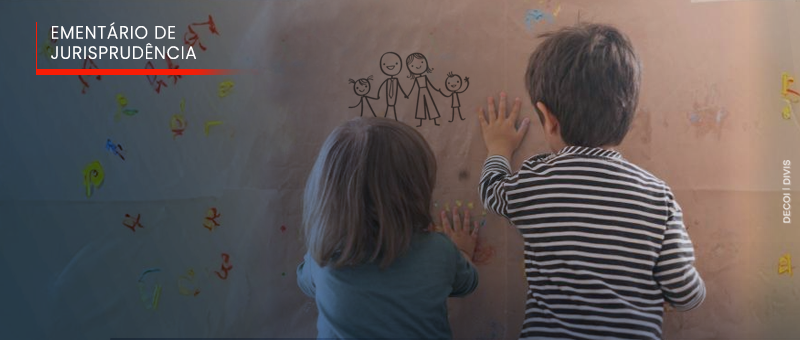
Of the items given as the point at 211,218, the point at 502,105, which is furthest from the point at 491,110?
the point at 211,218

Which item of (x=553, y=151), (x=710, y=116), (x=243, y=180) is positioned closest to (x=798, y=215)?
(x=710, y=116)

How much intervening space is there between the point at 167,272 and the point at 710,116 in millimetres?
1048

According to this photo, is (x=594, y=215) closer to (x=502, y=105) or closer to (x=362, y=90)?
(x=502, y=105)

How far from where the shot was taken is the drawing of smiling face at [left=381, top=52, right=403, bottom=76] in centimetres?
140

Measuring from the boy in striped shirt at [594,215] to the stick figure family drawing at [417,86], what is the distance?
0.20 m

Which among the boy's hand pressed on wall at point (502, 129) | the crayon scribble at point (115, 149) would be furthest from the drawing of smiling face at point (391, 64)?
the crayon scribble at point (115, 149)

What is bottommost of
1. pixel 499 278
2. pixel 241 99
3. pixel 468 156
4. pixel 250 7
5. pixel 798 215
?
pixel 499 278

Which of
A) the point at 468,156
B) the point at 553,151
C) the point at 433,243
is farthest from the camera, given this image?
the point at 468,156

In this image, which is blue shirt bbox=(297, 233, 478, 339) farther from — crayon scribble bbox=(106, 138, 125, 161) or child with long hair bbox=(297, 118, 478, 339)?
crayon scribble bbox=(106, 138, 125, 161)

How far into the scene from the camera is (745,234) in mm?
1344

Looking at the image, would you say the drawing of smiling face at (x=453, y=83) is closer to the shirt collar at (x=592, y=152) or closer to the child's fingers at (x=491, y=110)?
the child's fingers at (x=491, y=110)

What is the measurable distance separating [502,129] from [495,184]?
143mm

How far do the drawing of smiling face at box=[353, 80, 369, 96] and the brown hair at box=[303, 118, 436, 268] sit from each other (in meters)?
0.28

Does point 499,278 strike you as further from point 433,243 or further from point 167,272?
point 167,272
